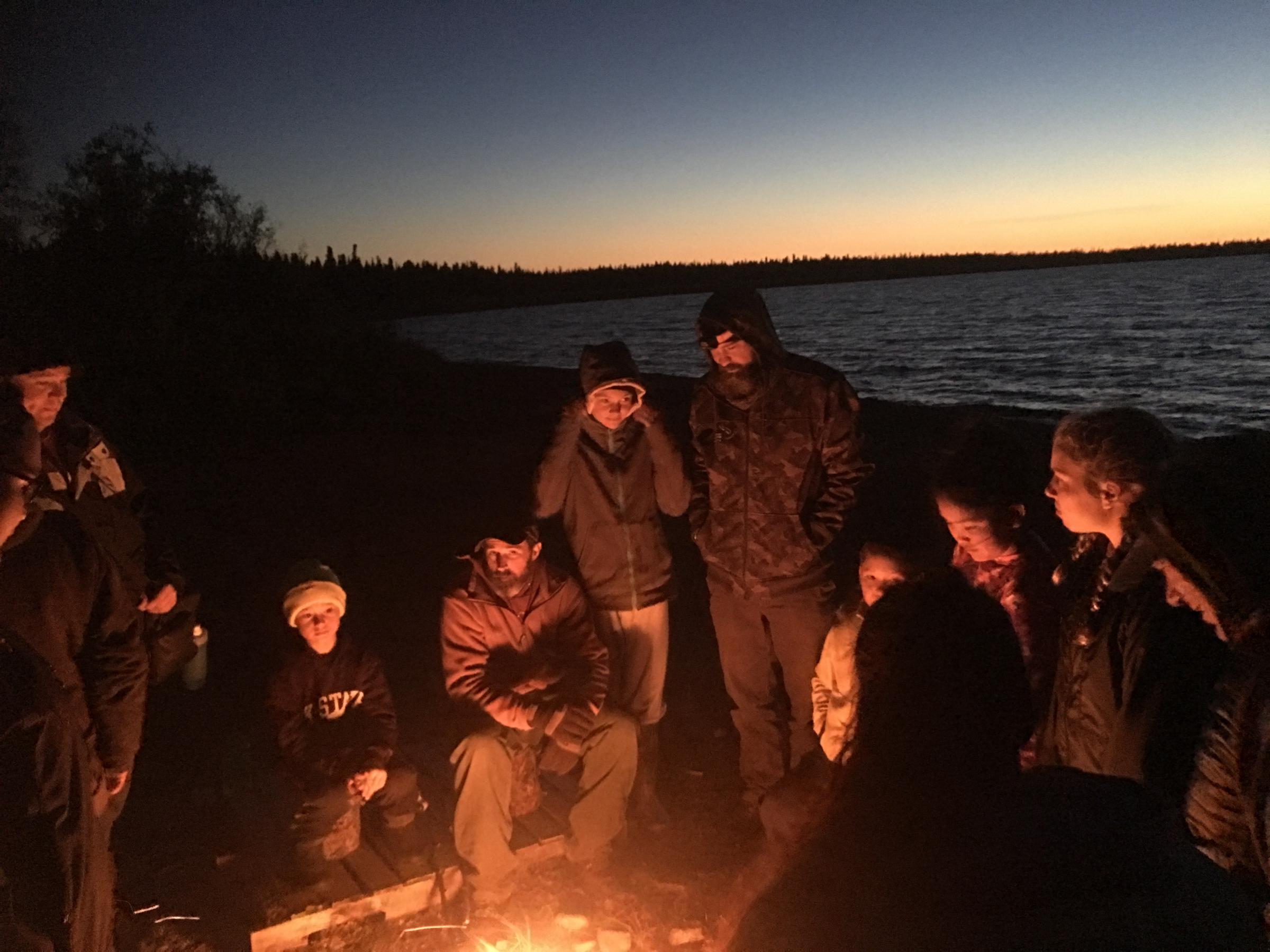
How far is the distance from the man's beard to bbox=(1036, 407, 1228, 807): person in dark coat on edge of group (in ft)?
4.64

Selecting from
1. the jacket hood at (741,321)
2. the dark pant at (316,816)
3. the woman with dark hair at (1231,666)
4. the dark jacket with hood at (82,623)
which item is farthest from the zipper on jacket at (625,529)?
the woman with dark hair at (1231,666)

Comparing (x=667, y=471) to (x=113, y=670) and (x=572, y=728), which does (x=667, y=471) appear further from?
(x=113, y=670)

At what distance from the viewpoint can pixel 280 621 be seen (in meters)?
6.68

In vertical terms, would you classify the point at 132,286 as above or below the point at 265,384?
above

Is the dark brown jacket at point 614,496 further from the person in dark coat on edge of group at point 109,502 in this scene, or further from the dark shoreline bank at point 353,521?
the person in dark coat on edge of group at point 109,502

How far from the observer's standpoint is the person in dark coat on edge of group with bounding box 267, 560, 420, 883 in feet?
12.1

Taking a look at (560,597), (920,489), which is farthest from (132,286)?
(560,597)

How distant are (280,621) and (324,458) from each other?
699 cm

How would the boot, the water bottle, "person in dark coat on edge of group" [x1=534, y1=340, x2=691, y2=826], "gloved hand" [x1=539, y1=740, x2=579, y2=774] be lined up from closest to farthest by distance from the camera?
"gloved hand" [x1=539, y1=740, x2=579, y2=774], "person in dark coat on edge of group" [x1=534, y1=340, x2=691, y2=826], the boot, the water bottle

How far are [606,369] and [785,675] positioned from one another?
1722mm

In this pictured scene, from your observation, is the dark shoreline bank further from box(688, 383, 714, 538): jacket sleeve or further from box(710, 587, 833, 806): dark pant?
box(688, 383, 714, 538): jacket sleeve

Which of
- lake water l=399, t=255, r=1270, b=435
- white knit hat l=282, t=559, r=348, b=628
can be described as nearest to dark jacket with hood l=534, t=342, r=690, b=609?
white knit hat l=282, t=559, r=348, b=628

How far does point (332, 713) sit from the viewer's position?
391 cm

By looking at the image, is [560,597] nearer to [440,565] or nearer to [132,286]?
[440,565]
